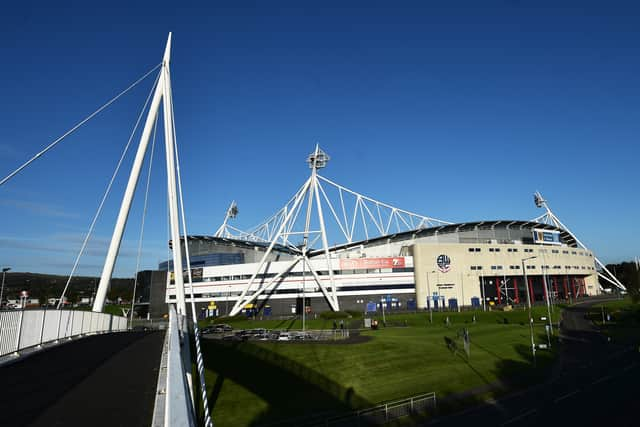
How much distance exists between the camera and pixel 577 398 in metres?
26.3

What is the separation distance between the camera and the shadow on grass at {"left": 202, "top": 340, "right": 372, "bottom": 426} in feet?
71.8

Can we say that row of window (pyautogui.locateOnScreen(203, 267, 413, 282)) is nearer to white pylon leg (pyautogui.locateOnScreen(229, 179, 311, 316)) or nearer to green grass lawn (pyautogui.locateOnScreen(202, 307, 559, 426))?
white pylon leg (pyautogui.locateOnScreen(229, 179, 311, 316))

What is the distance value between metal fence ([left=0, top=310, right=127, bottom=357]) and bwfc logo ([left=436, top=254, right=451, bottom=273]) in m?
71.7

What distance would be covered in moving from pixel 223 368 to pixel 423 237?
79226 millimetres

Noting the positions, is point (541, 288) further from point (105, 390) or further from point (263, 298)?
point (105, 390)

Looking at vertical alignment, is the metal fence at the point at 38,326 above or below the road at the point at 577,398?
above

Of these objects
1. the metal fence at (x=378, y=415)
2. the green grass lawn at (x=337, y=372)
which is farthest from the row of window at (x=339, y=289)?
the metal fence at (x=378, y=415)

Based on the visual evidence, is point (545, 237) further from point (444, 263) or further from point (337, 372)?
point (337, 372)

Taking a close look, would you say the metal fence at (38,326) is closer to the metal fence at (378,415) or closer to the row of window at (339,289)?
the metal fence at (378,415)

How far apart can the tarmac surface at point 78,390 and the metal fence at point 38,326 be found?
2.93ft

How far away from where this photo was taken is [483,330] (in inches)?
1999

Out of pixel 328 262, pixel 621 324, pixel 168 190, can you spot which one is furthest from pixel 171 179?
pixel 621 324

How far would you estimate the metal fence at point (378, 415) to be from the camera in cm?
2084

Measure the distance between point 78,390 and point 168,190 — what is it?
66.8 ft
